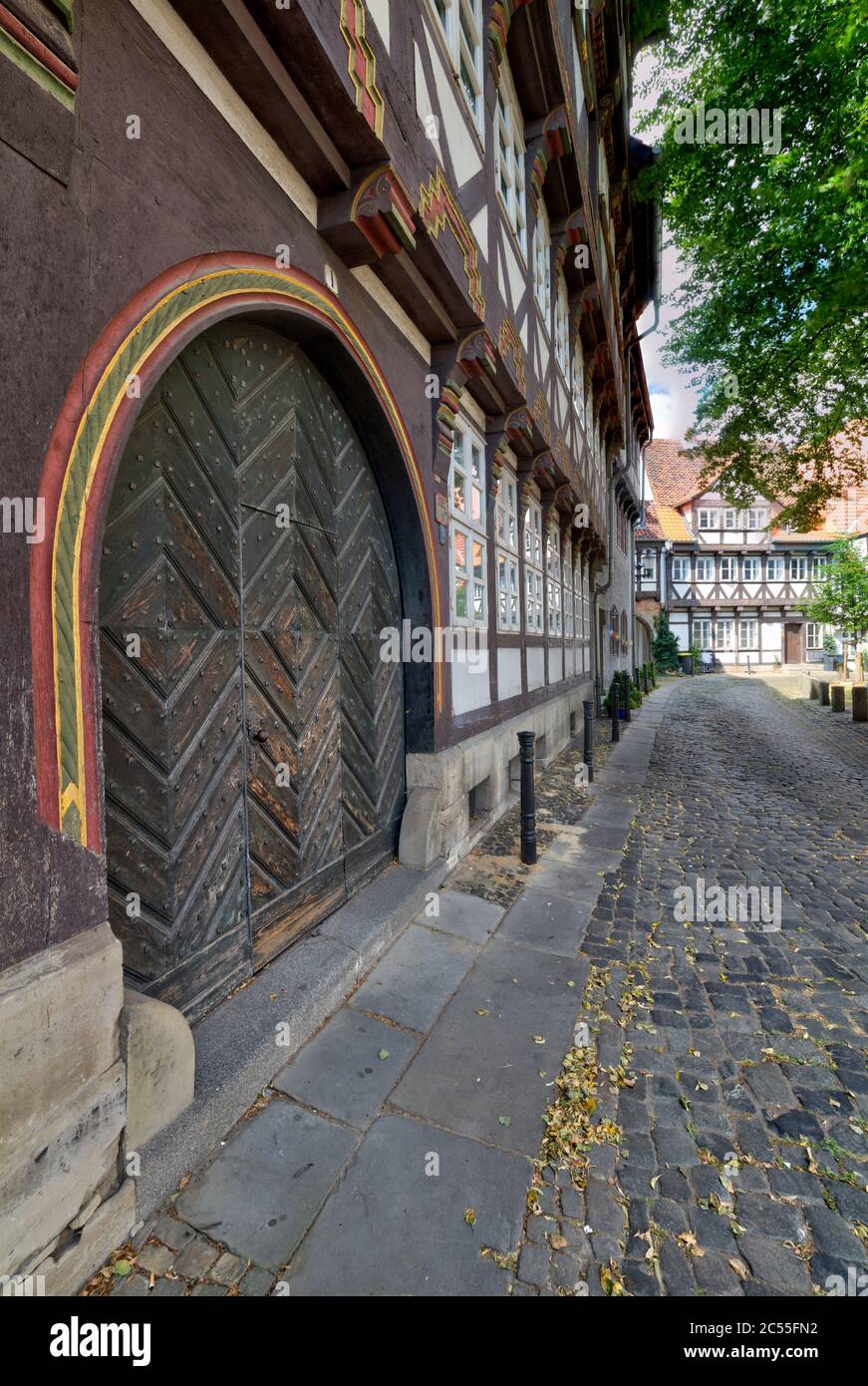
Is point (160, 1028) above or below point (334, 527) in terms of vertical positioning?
below

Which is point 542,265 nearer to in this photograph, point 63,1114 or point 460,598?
point 460,598

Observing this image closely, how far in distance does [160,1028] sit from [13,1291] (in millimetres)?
605

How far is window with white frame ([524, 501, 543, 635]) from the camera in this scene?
7914mm

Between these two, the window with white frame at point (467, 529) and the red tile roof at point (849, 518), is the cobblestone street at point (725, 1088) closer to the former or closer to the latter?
the window with white frame at point (467, 529)

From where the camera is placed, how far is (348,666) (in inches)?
148

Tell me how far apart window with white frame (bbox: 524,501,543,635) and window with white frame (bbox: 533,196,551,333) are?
222cm

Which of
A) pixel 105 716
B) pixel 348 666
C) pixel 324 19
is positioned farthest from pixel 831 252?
pixel 105 716

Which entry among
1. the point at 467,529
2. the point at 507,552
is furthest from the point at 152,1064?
the point at 507,552

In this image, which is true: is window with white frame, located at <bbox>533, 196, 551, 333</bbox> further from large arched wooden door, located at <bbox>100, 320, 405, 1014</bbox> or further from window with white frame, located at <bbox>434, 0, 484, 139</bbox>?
large arched wooden door, located at <bbox>100, 320, 405, 1014</bbox>

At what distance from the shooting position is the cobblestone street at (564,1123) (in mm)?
1740

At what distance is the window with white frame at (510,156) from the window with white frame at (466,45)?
20.6 inches

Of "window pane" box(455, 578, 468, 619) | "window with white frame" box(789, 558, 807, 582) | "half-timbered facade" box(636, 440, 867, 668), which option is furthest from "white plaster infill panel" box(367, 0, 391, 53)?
"window with white frame" box(789, 558, 807, 582)

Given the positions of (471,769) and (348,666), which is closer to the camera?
(348,666)

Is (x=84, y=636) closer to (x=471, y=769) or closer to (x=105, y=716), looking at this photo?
(x=105, y=716)
